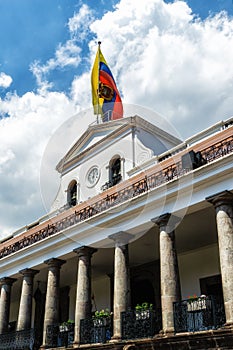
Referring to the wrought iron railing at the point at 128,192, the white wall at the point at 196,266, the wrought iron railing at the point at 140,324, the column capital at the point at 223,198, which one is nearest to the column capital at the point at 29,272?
the wrought iron railing at the point at 128,192

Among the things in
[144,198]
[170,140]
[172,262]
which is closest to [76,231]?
[144,198]

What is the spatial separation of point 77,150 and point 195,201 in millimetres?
13836

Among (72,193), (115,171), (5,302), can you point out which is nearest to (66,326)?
(5,302)

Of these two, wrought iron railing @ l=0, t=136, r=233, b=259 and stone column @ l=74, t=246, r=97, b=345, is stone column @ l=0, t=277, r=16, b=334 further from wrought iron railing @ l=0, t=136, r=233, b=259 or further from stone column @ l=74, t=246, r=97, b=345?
stone column @ l=74, t=246, r=97, b=345

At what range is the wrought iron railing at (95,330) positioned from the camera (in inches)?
592

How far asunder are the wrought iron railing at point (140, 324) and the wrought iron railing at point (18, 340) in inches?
230

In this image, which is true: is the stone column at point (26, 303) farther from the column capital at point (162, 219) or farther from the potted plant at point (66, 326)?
the column capital at point (162, 219)

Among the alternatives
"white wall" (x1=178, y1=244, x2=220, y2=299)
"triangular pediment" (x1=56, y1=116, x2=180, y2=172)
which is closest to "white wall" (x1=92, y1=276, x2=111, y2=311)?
"white wall" (x1=178, y1=244, x2=220, y2=299)

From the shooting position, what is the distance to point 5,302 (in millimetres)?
20891

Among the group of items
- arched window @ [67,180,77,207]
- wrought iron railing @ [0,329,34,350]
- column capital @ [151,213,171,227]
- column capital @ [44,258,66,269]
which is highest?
arched window @ [67,180,77,207]

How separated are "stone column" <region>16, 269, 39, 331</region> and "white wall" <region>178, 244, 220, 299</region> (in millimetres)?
6896

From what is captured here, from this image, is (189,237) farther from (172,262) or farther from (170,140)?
(170,140)

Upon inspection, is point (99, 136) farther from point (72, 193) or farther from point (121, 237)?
point (121, 237)

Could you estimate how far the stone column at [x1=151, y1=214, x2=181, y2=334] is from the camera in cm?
1283
